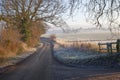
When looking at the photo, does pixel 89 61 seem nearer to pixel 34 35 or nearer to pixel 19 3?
pixel 19 3

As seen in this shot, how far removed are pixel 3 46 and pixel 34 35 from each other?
18.2m

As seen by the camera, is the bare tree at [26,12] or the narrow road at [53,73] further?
the bare tree at [26,12]

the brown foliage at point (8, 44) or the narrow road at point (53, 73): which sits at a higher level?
the brown foliage at point (8, 44)

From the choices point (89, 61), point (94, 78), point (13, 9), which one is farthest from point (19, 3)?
point (94, 78)

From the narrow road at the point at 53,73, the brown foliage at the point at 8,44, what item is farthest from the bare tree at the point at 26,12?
the narrow road at the point at 53,73

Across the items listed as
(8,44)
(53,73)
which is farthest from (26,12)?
(53,73)

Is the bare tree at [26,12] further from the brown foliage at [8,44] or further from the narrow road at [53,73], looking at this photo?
the narrow road at [53,73]

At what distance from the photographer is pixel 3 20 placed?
42188 millimetres

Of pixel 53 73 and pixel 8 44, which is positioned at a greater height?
pixel 8 44

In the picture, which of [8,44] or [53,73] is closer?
[53,73]

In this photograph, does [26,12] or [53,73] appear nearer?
[53,73]

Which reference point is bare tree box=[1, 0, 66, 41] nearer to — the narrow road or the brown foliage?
the brown foliage

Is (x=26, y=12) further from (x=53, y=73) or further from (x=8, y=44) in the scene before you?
(x=53, y=73)

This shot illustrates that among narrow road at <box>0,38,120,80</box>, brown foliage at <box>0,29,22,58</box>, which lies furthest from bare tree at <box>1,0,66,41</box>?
narrow road at <box>0,38,120,80</box>
